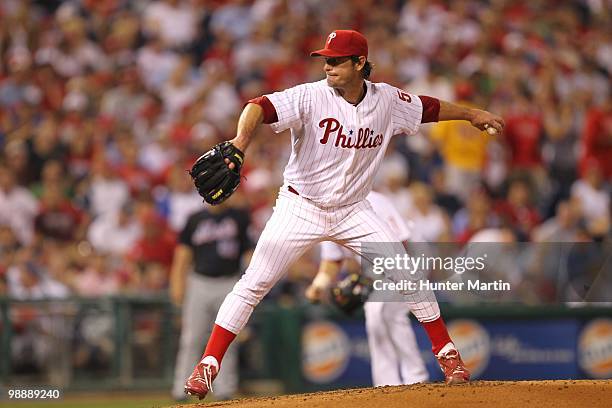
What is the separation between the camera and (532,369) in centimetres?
1072

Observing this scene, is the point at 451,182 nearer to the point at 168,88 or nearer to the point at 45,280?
the point at 168,88

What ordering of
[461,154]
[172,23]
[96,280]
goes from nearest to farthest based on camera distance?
[96,280] < [461,154] < [172,23]

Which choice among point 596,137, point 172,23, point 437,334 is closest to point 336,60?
point 437,334

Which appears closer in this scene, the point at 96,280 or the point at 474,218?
the point at 96,280

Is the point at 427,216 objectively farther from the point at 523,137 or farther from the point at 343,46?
the point at 343,46

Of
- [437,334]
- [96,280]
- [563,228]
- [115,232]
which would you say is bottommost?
[437,334]

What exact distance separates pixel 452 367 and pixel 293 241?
1.17 m

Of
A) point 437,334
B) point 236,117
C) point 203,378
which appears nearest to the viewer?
point 203,378

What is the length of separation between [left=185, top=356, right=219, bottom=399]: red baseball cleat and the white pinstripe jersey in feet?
3.59

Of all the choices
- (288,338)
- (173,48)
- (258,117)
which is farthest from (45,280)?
(258,117)

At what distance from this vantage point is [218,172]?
19.7ft

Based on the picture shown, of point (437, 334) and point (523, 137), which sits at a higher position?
point (523, 137)

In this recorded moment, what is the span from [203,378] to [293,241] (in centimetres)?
92

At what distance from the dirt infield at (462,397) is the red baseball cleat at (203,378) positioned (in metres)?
0.14
